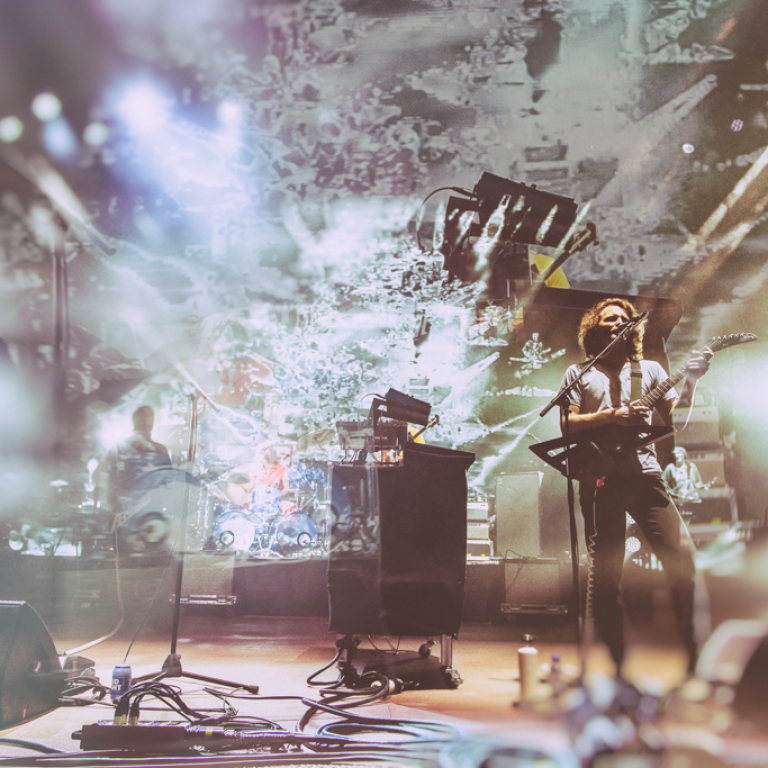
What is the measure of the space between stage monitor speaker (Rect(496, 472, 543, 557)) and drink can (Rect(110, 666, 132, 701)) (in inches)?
74.6

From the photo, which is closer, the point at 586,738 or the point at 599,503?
the point at 586,738

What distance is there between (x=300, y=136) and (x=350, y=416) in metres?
1.49

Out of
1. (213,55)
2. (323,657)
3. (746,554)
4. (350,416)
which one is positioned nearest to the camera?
(746,554)

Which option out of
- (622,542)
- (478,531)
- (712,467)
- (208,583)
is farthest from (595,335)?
(208,583)

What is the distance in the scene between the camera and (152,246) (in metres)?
2.72

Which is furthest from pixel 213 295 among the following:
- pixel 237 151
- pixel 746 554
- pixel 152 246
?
pixel 746 554

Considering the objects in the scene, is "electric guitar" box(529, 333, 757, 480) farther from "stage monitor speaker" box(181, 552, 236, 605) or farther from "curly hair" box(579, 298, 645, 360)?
"stage monitor speaker" box(181, 552, 236, 605)

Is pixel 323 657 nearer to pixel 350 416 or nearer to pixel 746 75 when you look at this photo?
pixel 350 416

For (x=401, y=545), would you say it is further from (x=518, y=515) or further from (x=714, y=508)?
(x=714, y=508)

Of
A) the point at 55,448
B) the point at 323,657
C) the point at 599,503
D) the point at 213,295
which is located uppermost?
the point at 213,295

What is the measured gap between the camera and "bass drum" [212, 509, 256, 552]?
3057mm

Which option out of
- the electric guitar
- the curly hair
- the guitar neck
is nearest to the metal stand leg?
the electric guitar

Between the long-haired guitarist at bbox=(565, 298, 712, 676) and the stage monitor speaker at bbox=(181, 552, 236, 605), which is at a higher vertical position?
the long-haired guitarist at bbox=(565, 298, 712, 676)

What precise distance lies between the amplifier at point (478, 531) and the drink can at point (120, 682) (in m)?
1.77
